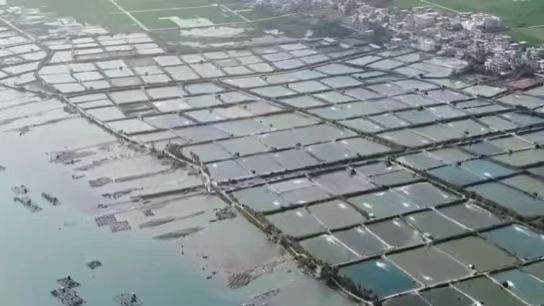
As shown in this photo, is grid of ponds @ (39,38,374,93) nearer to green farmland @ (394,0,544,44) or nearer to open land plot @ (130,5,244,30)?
open land plot @ (130,5,244,30)

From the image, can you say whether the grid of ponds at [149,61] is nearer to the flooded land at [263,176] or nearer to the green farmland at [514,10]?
the flooded land at [263,176]

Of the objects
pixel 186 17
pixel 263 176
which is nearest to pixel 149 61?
pixel 186 17

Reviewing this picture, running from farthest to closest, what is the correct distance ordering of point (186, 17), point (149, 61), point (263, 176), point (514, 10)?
1. point (186, 17)
2. point (514, 10)
3. point (149, 61)
4. point (263, 176)

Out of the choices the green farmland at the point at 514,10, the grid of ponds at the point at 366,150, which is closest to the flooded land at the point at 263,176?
the grid of ponds at the point at 366,150

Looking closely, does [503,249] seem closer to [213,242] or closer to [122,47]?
[213,242]

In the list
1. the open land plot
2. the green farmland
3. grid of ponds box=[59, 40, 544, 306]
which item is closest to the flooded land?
grid of ponds box=[59, 40, 544, 306]

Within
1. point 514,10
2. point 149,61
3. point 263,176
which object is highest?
point 514,10

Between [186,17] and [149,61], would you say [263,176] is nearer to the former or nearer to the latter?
[149,61]

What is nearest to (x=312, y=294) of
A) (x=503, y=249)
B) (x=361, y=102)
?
(x=503, y=249)
